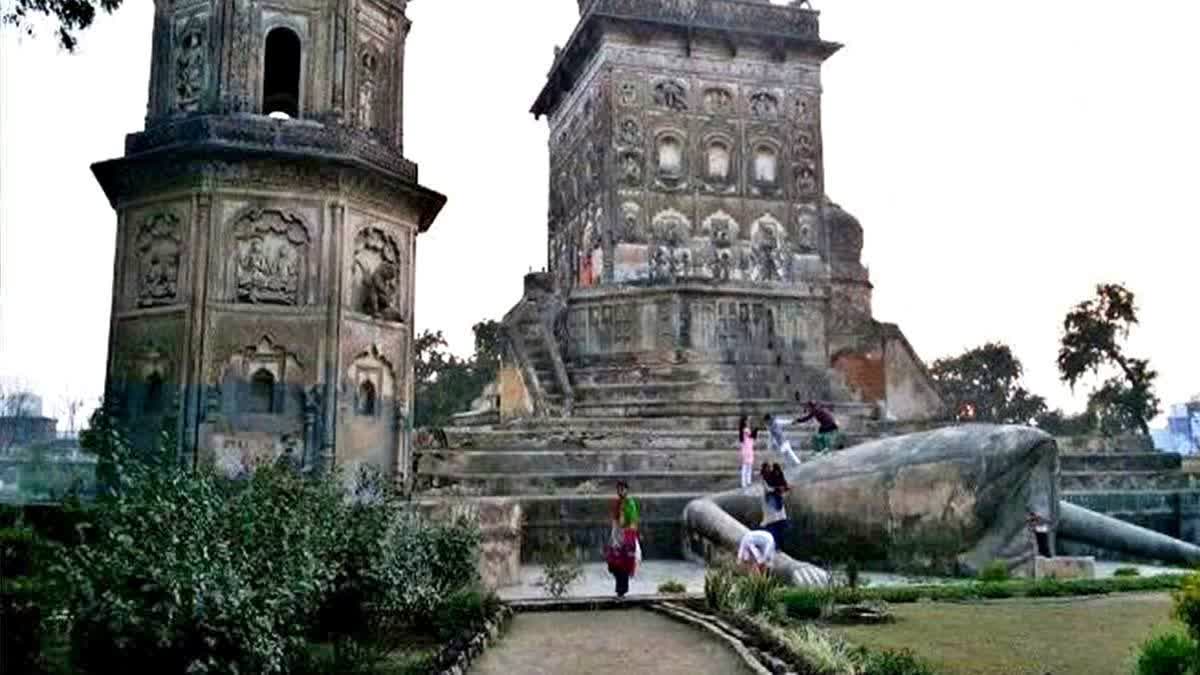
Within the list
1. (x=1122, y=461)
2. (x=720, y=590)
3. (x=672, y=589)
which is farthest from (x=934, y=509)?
(x=1122, y=461)

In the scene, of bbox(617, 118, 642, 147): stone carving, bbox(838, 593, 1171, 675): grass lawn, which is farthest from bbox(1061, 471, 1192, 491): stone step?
bbox(617, 118, 642, 147): stone carving

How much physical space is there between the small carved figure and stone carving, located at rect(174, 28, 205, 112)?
10.6 ft

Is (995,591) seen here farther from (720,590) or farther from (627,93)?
(627,93)

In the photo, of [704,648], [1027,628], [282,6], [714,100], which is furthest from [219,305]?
[714,100]

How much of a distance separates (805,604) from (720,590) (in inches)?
32.4

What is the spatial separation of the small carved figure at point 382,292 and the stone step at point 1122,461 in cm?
1656

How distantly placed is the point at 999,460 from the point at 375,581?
9.29 meters

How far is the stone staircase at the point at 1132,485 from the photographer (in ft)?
64.7

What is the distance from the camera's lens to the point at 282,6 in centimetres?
1416

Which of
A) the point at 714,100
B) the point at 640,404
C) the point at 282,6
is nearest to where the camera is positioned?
the point at 282,6

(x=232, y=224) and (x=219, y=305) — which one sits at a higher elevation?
(x=232, y=224)

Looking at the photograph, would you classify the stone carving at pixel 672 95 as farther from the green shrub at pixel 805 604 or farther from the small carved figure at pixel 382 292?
the green shrub at pixel 805 604

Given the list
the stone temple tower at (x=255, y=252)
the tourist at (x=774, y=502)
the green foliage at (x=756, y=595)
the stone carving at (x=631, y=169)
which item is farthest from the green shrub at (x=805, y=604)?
the stone carving at (x=631, y=169)

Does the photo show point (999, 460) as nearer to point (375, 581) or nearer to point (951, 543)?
point (951, 543)
